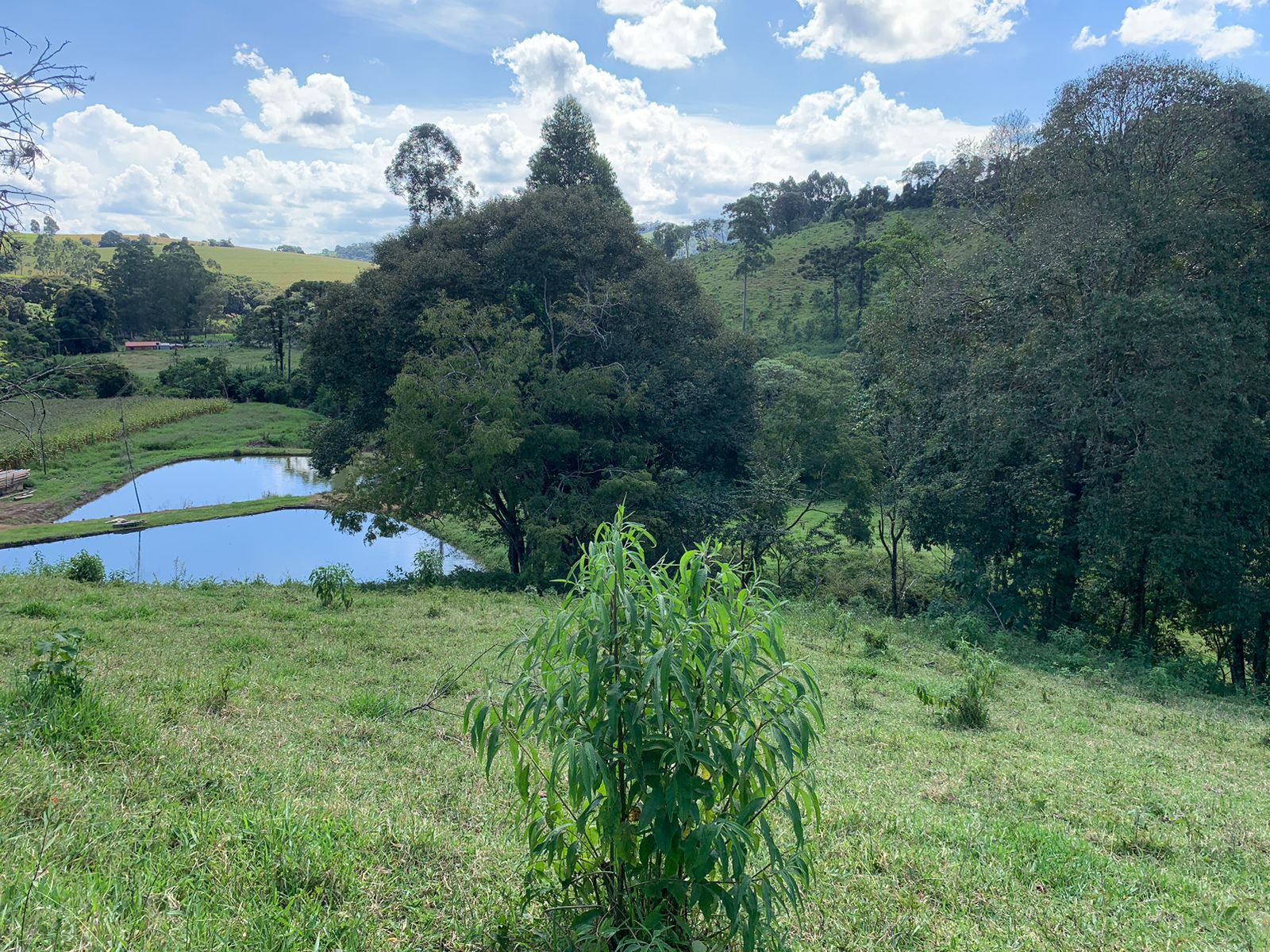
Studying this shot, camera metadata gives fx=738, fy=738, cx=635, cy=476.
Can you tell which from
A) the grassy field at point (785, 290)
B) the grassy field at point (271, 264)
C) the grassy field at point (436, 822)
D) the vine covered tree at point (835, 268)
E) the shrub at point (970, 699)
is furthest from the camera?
the grassy field at point (271, 264)

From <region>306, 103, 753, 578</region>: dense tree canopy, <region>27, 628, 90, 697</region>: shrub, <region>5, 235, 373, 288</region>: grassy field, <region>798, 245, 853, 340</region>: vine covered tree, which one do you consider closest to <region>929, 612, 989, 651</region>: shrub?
<region>306, 103, 753, 578</region>: dense tree canopy

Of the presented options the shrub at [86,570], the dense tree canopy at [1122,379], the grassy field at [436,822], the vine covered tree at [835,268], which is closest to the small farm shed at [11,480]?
the shrub at [86,570]

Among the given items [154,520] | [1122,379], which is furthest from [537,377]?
[154,520]

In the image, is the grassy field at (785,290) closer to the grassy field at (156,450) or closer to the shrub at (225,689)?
the grassy field at (156,450)

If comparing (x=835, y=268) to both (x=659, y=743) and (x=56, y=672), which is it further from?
(x=659, y=743)

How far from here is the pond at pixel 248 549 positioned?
1875 centimetres

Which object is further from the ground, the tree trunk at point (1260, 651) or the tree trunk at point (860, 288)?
the tree trunk at point (860, 288)

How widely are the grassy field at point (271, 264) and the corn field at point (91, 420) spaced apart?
194 ft

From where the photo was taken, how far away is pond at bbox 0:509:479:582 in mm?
18750

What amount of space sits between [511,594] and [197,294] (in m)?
62.8

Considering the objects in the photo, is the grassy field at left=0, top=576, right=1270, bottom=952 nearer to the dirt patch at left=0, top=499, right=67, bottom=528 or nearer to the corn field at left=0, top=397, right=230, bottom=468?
the dirt patch at left=0, top=499, right=67, bottom=528

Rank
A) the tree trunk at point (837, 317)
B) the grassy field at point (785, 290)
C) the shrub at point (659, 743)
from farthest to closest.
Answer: the grassy field at point (785, 290), the tree trunk at point (837, 317), the shrub at point (659, 743)

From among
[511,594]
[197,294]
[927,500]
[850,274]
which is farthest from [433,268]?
[197,294]

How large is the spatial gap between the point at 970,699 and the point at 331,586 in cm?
847
